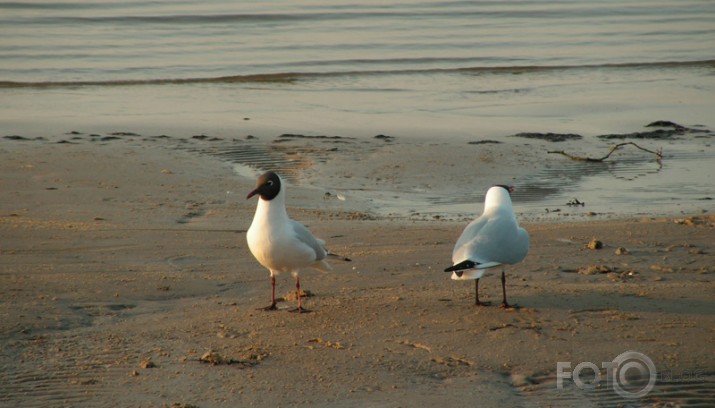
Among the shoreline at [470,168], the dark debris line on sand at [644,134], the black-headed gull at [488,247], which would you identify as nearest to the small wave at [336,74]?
the shoreline at [470,168]

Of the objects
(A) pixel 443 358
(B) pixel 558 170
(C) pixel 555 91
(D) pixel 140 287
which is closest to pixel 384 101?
(C) pixel 555 91

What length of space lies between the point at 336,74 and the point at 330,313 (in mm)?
15306

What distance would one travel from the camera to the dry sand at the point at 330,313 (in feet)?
17.4

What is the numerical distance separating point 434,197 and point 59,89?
1083 cm

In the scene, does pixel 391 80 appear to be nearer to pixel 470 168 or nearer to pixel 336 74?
pixel 336 74

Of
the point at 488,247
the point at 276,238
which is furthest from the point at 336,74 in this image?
the point at 488,247

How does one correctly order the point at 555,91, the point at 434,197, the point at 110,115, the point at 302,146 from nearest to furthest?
the point at 434,197
the point at 302,146
the point at 110,115
the point at 555,91

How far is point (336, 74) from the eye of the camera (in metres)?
21.5

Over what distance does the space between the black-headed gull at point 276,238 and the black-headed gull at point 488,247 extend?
3.41 feet

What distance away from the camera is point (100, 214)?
369 inches

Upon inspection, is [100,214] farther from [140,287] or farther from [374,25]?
[374,25]

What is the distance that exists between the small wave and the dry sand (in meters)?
10.7

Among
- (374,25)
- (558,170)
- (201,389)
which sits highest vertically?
(374,25)

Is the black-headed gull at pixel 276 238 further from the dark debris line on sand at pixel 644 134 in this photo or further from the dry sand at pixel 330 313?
the dark debris line on sand at pixel 644 134
